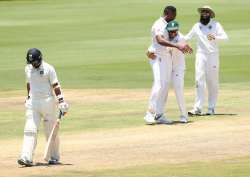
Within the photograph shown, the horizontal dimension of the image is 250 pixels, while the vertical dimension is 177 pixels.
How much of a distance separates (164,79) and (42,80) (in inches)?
185

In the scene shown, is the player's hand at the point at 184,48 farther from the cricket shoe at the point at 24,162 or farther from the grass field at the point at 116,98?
the cricket shoe at the point at 24,162

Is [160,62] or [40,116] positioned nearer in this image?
[40,116]

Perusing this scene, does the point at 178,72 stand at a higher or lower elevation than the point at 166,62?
lower

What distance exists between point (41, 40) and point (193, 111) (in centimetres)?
1802

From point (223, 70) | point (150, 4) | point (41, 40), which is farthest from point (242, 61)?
point (150, 4)

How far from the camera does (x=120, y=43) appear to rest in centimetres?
3778

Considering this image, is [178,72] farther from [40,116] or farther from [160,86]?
[40,116]

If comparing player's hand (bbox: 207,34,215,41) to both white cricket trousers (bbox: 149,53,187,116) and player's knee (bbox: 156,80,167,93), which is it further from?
player's knee (bbox: 156,80,167,93)

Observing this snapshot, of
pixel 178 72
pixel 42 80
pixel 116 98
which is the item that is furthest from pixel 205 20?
pixel 42 80

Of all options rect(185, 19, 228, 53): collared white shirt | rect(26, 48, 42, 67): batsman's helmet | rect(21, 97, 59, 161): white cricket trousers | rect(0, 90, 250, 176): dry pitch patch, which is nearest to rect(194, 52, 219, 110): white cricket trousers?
rect(185, 19, 228, 53): collared white shirt

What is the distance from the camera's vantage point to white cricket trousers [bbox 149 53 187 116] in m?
20.7

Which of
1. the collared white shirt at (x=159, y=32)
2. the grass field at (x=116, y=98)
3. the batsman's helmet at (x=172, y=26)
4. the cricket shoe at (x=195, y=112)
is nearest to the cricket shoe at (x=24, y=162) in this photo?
the grass field at (x=116, y=98)

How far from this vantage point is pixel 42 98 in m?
16.5

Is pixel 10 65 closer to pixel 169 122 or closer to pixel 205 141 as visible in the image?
pixel 169 122
